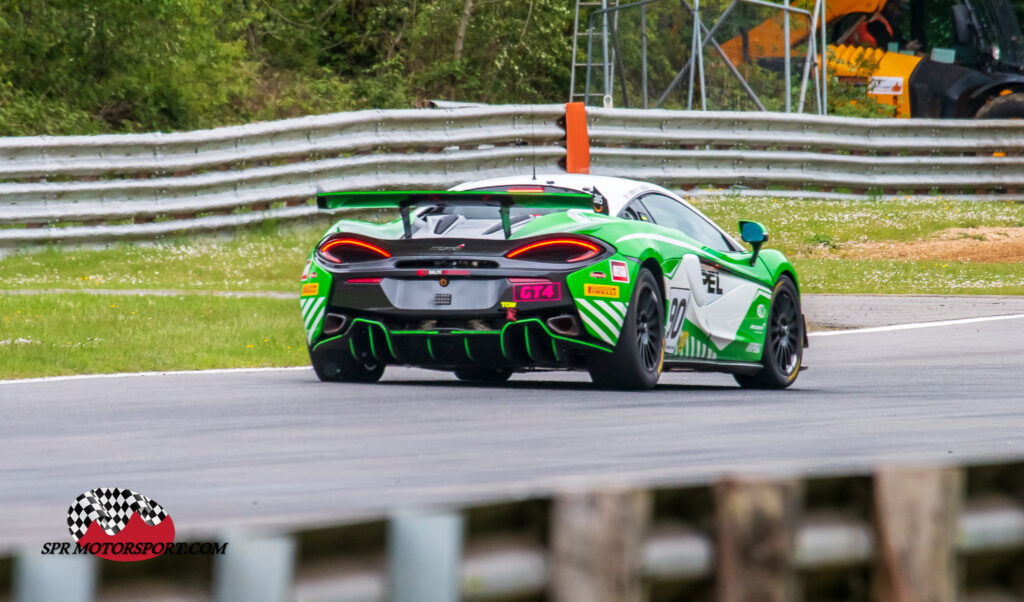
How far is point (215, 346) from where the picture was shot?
12.1m

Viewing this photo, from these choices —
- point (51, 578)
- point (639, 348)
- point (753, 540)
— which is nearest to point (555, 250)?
point (639, 348)

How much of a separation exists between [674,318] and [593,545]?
691 centimetres

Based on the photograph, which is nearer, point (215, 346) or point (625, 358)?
point (625, 358)

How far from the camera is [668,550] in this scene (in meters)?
3.46

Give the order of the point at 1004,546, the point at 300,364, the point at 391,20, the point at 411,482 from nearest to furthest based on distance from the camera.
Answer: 1. the point at 1004,546
2. the point at 411,482
3. the point at 300,364
4. the point at 391,20

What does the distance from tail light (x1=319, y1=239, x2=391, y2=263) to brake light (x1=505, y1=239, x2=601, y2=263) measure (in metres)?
0.73

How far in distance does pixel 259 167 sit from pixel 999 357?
9.14 meters

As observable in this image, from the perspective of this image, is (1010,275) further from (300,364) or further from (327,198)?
(327,198)

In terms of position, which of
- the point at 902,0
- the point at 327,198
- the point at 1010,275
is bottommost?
the point at 1010,275

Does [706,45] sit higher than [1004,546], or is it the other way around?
[706,45]

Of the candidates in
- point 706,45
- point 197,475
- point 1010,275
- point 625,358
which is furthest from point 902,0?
point 197,475

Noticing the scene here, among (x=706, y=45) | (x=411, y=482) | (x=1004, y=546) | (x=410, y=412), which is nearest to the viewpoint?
(x=1004, y=546)

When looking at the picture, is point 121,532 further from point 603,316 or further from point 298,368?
point 298,368

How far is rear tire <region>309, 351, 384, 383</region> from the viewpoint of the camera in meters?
10.2
